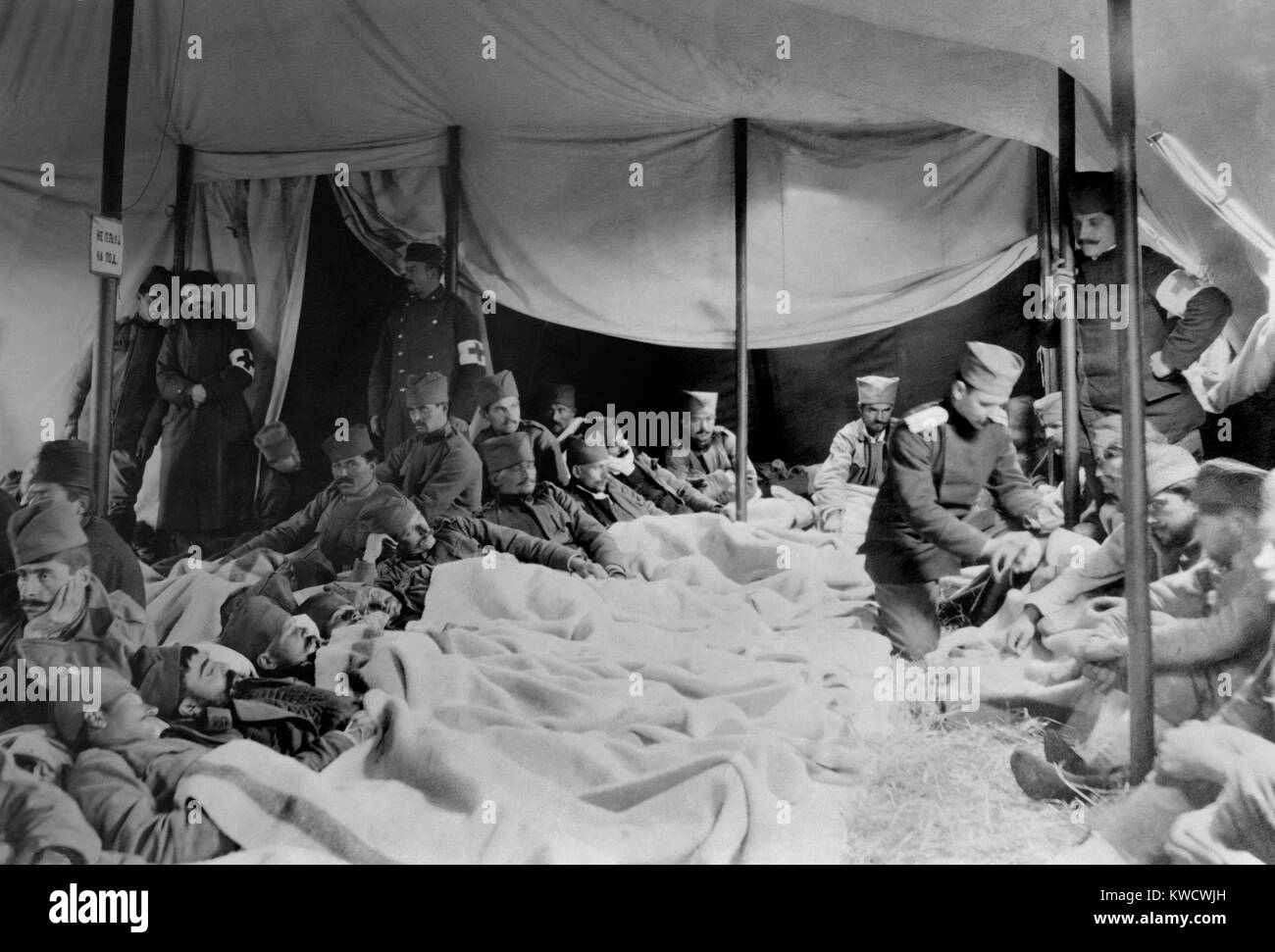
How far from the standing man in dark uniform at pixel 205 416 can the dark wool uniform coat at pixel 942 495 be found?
6.15ft

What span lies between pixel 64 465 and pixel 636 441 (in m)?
1.67

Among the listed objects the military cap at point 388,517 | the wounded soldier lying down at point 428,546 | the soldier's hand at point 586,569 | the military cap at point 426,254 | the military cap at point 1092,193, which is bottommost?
the soldier's hand at point 586,569

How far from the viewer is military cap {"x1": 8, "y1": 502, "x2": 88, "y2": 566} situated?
124 inches

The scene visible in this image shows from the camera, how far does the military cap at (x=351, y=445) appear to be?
10.6ft

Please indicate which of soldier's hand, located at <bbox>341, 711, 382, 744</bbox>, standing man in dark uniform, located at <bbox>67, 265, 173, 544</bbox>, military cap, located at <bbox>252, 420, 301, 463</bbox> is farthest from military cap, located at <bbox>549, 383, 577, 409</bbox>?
standing man in dark uniform, located at <bbox>67, 265, 173, 544</bbox>

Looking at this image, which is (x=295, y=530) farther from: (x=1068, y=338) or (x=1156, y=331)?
(x=1156, y=331)

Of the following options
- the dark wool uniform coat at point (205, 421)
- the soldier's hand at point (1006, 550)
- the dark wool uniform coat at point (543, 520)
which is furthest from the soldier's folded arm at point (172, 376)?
the soldier's hand at point (1006, 550)

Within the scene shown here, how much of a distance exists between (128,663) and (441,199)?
5.27ft

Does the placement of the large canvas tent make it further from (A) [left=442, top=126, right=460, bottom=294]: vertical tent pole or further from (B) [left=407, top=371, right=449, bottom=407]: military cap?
(B) [left=407, top=371, right=449, bottom=407]: military cap

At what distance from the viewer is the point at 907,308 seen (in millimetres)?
3221

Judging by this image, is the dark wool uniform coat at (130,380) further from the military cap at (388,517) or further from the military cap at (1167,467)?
the military cap at (1167,467)

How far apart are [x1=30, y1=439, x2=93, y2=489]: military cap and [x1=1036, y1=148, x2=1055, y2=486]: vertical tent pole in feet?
9.13

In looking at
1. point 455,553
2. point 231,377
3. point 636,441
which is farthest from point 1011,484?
point 231,377
